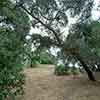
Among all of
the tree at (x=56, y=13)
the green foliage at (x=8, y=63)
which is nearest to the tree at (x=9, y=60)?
the green foliage at (x=8, y=63)

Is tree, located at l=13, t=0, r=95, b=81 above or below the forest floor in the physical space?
above

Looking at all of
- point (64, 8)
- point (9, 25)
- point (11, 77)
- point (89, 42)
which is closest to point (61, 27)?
point (64, 8)

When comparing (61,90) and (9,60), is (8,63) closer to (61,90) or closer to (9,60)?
(9,60)

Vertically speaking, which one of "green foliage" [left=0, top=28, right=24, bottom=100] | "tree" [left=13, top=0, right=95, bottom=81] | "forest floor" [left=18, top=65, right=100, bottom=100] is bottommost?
"forest floor" [left=18, top=65, right=100, bottom=100]

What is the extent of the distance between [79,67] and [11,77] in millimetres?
4532

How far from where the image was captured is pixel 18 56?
18.2 ft

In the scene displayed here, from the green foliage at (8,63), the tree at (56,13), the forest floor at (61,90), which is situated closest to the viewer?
the green foliage at (8,63)

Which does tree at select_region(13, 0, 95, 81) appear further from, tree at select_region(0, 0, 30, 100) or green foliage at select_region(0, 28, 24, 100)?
green foliage at select_region(0, 28, 24, 100)

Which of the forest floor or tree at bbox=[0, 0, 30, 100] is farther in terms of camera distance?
the forest floor

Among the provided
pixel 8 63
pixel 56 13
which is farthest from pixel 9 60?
pixel 56 13

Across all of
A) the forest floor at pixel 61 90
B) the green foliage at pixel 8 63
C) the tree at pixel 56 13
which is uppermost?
the tree at pixel 56 13

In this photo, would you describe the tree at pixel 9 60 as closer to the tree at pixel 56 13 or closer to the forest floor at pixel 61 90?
the forest floor at pixel 61 90

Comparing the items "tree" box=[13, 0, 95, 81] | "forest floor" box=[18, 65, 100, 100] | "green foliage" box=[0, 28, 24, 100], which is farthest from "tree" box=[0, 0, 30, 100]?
"tree" box=[13, 0, 95, 81]

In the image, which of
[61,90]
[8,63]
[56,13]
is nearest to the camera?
[8,63]
